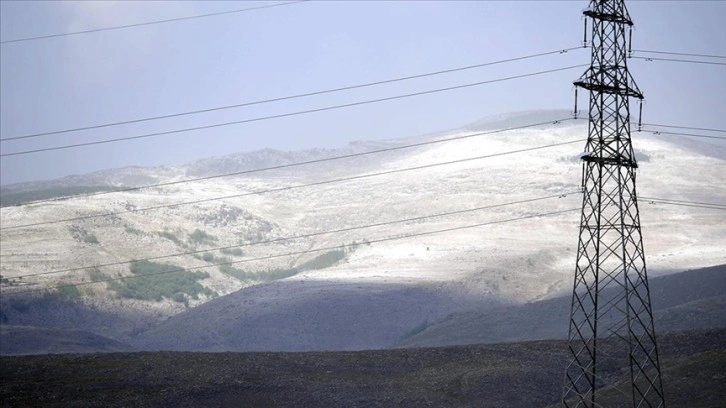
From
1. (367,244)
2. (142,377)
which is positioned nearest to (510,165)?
(367,244)

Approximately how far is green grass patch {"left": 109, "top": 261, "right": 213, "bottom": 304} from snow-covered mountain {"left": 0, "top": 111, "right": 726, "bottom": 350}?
0.29 m

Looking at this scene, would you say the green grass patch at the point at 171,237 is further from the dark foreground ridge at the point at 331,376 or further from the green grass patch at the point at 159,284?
the dark foreground ridge at the point at 331,376

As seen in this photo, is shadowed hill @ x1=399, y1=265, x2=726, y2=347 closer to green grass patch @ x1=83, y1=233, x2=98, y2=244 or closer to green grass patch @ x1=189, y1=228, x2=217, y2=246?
green grass patch @ x1=83, y1=233, x2=98, y2=244

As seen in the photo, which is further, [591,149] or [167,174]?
[167,174]

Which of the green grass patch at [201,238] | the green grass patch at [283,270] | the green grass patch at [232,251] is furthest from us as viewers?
the green grass patch at [232,251]

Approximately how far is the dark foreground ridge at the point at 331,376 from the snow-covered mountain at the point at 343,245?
Result: 20.8m

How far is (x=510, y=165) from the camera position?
5340 inches

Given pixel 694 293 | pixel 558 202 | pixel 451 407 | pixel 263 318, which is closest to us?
pixel 451 407

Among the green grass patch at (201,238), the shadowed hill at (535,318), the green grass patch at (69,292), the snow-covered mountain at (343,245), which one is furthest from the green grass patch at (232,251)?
the shadowed hill at (535,318)

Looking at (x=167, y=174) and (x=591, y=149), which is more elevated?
(x=591, y=149)

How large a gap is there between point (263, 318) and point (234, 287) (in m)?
26.1

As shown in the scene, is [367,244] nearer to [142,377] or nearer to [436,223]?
[436,223]

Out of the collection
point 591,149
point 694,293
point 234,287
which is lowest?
point 234,287

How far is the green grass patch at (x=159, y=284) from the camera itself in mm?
85562
